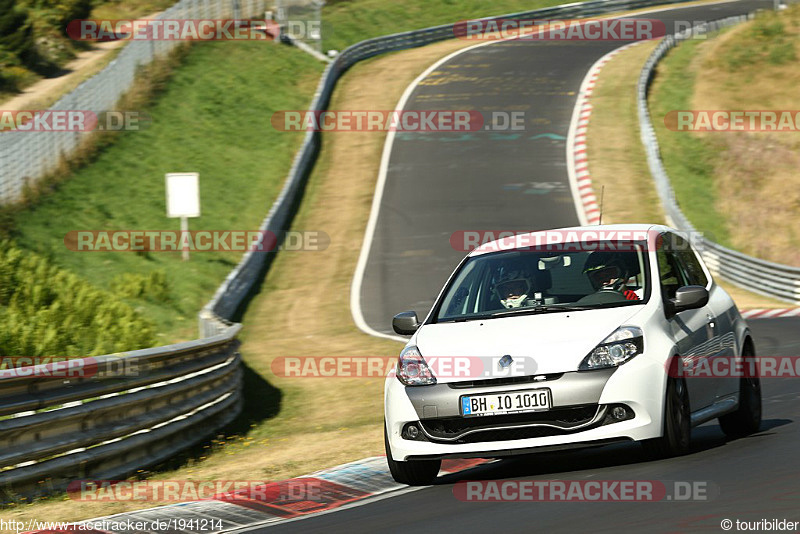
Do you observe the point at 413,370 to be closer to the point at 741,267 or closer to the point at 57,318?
the point at 57,318

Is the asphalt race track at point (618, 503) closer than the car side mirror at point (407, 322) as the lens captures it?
Yes

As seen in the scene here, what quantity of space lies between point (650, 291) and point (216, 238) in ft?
74.2

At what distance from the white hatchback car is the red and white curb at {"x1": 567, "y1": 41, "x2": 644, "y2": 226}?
15.3 metres

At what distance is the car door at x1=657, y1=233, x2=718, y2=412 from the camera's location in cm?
870

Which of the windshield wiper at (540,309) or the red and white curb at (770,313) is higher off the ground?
the windshield wiper at (540,309)

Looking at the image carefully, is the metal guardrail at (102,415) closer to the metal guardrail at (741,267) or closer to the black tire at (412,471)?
the black tire at (412,471)

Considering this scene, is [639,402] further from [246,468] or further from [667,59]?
[667,59]

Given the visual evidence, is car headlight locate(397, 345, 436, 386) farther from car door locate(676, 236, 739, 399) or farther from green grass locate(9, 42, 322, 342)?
green grass locate(9, 42, 322, 342)

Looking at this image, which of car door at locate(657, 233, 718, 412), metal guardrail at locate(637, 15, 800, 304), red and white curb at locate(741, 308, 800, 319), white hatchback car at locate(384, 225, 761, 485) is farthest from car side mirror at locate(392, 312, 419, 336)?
metal guardrail at locate(637, 15, 800, 304)

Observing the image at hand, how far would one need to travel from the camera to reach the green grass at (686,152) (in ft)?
110

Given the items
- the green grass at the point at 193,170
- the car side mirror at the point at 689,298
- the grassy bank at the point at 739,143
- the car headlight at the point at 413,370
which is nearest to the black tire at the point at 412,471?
the car headlight at the point at 413,370

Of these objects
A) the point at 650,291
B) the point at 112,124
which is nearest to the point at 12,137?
the point at 112,124

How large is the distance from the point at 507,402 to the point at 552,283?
1.39m

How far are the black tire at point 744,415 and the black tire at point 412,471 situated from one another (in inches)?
96.6
